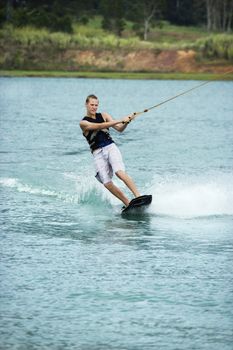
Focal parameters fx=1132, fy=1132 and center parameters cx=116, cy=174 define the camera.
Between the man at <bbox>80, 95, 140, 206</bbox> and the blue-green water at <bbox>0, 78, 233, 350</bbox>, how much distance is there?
0.42 m

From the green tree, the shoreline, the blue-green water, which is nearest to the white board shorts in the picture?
the blue-green water

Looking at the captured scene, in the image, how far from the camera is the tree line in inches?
3086

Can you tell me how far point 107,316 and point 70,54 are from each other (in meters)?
64.1

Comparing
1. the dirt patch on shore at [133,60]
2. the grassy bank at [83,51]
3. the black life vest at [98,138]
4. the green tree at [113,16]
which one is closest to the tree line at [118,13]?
the green tree at [113,16]

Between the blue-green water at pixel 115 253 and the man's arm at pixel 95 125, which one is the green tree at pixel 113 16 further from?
the man's arm at pixel 95 125

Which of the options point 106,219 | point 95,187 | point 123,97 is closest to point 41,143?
point 95,187

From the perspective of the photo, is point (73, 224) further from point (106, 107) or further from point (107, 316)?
point (106, 107)

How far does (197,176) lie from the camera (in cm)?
1816

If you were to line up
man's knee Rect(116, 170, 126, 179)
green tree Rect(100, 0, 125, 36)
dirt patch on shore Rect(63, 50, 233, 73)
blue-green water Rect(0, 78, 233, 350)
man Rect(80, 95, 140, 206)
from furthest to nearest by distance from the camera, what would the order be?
green tree Rect(100, 0, 125, 36)
dirt patch on shore Rect(63, 50, 233, 73)
man's knee Rect(116, 170, 126, 179)
man Rect(80, 95, 140, 206)
blue-green water Rect(0, 78, 233, 350)

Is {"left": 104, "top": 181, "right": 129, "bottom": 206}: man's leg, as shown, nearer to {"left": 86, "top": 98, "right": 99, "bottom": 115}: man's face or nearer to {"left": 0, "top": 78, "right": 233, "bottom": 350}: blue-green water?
{"left": 0, "top": 78, "right": 233, "bottom": 350}: blue-green water

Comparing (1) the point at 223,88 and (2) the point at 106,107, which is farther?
(1) the point at 223,88

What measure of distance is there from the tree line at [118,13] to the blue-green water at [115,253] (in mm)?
54989

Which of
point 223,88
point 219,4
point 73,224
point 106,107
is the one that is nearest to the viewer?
point 73,224

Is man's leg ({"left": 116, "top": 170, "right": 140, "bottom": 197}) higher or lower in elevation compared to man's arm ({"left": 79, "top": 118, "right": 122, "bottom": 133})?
lower
